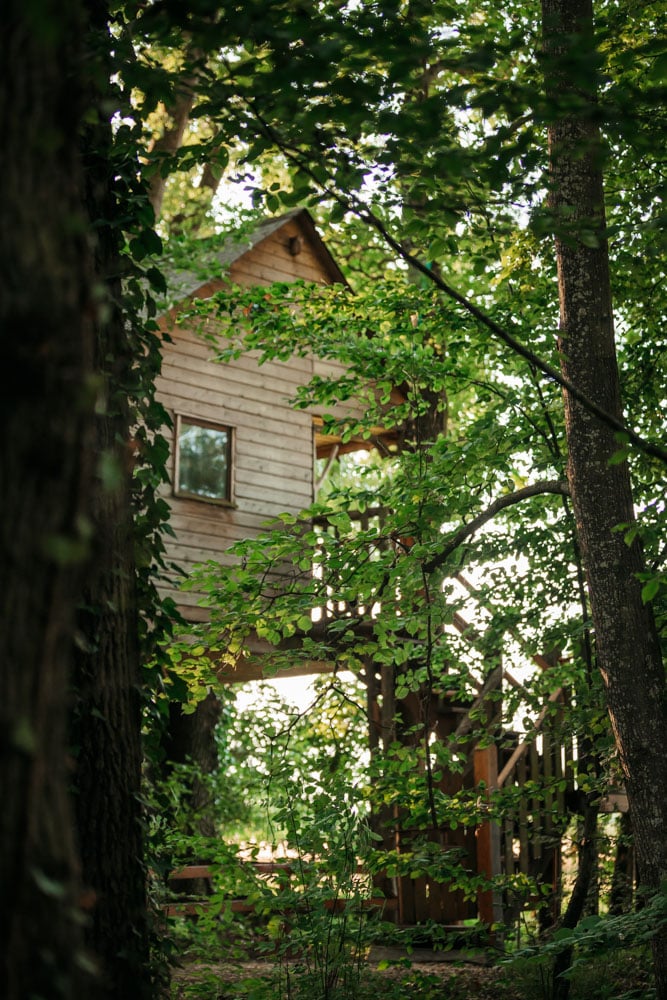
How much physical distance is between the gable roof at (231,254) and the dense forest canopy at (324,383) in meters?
3.79

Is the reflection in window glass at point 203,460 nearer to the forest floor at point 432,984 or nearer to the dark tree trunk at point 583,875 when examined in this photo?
the forest floor at point 432,984

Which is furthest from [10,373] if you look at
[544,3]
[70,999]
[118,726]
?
[544,3]

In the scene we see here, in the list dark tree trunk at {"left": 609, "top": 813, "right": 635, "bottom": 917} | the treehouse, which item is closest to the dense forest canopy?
dark tree trunk at {"left": 609, "top": 813, "right": 635, "bottom": 917}

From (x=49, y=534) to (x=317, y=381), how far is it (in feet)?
21.2

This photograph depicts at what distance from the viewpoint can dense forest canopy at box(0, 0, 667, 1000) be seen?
1635mm

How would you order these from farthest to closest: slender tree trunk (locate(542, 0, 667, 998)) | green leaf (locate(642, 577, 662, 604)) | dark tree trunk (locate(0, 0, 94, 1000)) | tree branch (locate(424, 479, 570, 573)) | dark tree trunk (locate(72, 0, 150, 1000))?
tree branch (locate(424, 479, 570, 573)) → slender tree trunk (locate(542, 0, 667, 998)) → green leaf (locate(642, 577, 662, 604)) → dark tree trunk (locate(72, 0, 150, 1000)) → dark tree trunk (locate(0, 0, 94, 1000))

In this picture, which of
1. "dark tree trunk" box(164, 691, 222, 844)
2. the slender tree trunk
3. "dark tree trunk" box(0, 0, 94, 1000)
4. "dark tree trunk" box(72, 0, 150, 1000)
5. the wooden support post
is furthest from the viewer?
Result: "dark tree trunk" box(164, 691, 222, 844)

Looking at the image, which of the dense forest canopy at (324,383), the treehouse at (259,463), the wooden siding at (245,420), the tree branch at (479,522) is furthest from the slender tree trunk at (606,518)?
the wooden siding at (245,420)

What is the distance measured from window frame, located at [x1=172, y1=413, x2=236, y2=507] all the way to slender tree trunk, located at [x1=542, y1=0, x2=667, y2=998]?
26.8ft

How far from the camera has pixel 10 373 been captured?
1.57 m

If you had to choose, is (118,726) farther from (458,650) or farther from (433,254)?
(458,650)

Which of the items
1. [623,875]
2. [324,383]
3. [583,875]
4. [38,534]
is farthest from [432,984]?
[38,534]

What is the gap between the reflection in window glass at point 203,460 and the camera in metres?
13.6

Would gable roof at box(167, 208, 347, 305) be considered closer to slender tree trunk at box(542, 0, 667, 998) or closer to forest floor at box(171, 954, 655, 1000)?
slender tree trunk at box(542, 0, 667, 998)
